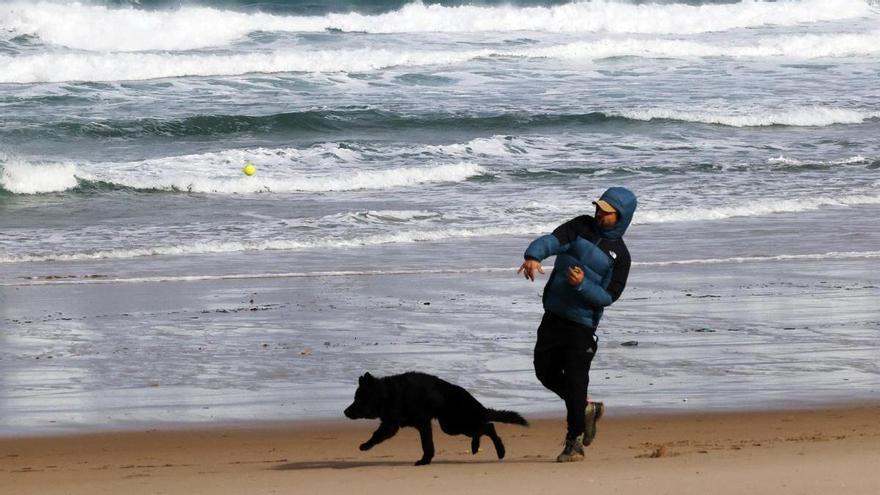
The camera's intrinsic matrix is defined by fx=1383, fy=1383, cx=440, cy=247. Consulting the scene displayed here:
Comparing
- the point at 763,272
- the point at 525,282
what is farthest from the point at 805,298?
the point at 525,282

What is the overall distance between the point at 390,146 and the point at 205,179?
4.34 meters

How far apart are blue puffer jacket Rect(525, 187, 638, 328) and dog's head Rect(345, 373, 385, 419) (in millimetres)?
911

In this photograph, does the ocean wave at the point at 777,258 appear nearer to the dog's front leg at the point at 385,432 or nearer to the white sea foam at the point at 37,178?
the dog's front leg at the point at 385,432

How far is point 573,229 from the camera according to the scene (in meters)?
6.09

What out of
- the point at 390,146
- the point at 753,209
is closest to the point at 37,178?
the point at 390,146

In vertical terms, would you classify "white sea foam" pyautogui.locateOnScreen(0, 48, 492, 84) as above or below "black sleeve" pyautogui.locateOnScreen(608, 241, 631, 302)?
below

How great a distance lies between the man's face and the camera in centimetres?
600

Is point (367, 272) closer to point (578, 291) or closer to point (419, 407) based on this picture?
point (419, 407)

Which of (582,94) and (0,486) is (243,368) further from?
(582,94)

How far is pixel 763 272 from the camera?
12.8 metres

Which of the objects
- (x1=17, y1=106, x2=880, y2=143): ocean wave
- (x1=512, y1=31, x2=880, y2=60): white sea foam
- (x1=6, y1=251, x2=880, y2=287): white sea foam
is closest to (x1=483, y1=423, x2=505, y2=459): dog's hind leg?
(x1=6, y1=251, x2=880, y2=287): white sea foam

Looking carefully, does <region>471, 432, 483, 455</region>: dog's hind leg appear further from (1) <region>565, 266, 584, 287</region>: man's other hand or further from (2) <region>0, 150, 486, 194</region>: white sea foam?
(2) <region>0, 150, 486, 194</region>: white sea foam

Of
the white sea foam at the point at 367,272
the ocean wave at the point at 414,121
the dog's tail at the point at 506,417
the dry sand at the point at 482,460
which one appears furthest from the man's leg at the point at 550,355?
the ocean wave at the point at 414,121

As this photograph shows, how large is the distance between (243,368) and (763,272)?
5.86 meters
